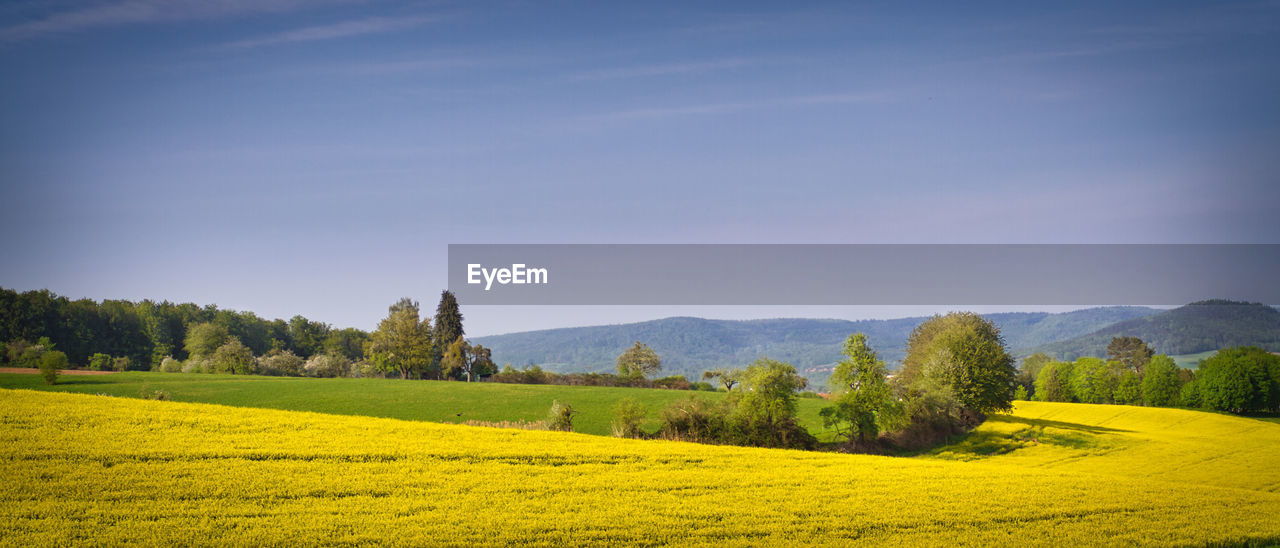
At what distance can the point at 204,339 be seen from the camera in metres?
76.2

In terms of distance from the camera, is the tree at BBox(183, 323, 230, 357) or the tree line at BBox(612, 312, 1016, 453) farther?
the tree at BBox(183, 323, 230, 357)

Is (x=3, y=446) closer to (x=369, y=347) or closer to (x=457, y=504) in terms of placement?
(x=457, y=504)

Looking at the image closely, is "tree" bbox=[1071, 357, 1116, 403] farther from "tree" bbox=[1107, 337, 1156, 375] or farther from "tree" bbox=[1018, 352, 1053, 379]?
"tree" bbox=[1018, 352, 1053, 379]

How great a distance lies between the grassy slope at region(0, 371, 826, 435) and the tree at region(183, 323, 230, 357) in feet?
53.4

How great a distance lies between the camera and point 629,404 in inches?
1710

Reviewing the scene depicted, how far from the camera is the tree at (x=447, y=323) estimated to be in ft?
280

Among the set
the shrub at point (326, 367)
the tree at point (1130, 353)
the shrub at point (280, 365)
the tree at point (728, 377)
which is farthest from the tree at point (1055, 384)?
the shrub at point (280, 365)

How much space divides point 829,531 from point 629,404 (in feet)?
80.7

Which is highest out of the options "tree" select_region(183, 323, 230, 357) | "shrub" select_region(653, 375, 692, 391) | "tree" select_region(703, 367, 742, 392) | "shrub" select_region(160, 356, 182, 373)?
"tree" select_region(183, 323, 230, 357)

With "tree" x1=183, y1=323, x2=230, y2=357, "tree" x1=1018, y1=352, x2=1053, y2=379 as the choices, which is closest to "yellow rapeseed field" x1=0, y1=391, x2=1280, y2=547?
"tree" x1=183, y1=323, x2=230, y2=357

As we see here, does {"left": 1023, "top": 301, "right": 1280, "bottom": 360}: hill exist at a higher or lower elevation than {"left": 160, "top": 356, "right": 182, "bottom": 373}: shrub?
higher

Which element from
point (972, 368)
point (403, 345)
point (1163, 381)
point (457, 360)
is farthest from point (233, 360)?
point (1163, 381)

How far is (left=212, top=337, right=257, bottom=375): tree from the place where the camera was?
70312 millimetres

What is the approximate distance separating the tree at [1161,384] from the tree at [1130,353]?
1267 cm
